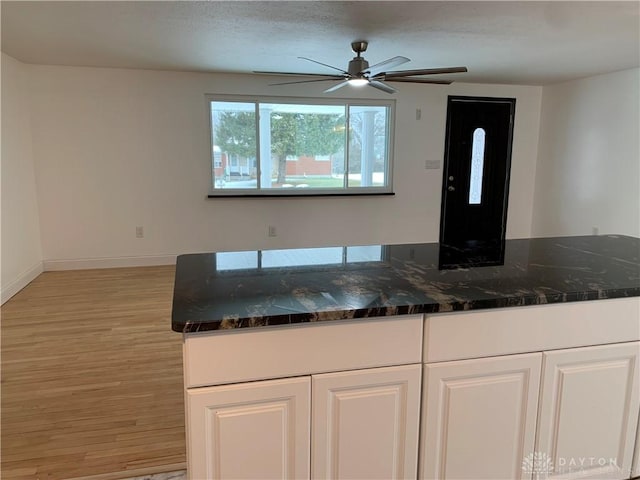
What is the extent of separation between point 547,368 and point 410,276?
0.53 meters

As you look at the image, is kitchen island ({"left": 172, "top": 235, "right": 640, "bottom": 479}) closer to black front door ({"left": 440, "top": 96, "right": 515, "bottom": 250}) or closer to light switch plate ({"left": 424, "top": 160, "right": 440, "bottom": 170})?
light switch plate ({"left": 424, "top": 160, "right": 440, "bottom": 170})

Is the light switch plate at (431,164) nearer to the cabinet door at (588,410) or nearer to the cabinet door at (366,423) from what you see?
the cabinet door at (588,410)

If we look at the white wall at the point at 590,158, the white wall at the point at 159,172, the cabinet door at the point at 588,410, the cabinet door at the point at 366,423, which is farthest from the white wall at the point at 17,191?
the white wall at the point at 590,158

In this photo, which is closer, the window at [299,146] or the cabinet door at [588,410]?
the cabinet door at [588,410]

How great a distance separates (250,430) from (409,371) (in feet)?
1.63

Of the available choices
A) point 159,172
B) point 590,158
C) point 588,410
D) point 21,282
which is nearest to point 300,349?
point 588,410

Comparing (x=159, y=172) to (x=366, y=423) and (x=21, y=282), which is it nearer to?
(x=21, y=282)

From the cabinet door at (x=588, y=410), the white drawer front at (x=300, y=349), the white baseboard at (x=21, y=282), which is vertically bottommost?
the white baseboard at (x=21, y=282)

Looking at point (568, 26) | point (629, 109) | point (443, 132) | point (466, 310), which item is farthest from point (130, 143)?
point (629, 109)

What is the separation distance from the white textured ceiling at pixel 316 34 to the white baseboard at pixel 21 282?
6.69 ft

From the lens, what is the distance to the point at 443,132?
18.6ft

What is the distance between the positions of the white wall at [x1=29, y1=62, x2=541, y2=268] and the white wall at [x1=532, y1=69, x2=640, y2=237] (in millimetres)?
982

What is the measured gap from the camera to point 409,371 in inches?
53.7

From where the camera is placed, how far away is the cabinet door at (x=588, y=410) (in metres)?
1.48
